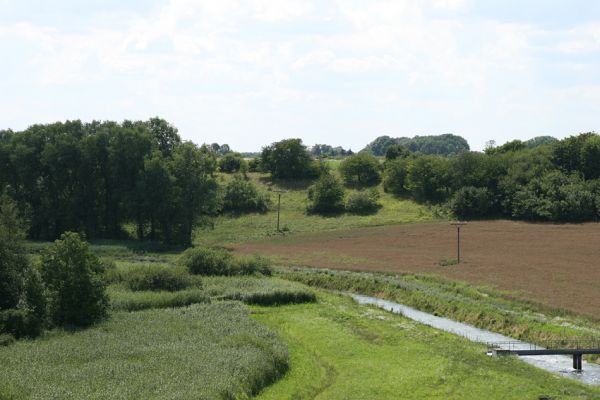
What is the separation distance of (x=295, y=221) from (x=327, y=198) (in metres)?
9.30

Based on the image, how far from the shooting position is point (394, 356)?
40.6 metres

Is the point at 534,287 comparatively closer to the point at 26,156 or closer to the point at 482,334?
the point at 482,334

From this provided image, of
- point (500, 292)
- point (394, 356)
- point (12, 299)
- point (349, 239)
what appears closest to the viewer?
point (394, 356)

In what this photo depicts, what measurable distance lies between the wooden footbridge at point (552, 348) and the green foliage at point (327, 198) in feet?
269

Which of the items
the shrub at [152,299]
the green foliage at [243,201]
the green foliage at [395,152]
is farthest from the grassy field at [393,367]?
the green foliage at [395,152]

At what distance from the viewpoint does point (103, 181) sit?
10556 cm

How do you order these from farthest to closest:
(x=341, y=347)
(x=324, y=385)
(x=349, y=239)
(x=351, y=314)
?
(x=349, y=239), (x=351, y=314), (x=341, y=347), (x=324, y=385)

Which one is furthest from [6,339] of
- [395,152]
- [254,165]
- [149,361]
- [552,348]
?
[395,152]

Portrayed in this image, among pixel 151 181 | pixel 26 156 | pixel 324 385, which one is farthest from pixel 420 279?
pixel 26 156

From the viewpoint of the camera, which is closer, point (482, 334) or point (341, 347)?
point (341, 347)

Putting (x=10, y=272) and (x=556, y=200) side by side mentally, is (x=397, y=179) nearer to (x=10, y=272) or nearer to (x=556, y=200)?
(x=556, y=200)

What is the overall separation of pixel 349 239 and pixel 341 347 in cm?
5550

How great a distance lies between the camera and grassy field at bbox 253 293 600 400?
111 ft

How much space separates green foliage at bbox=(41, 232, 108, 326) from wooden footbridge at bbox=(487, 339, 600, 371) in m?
28.1
